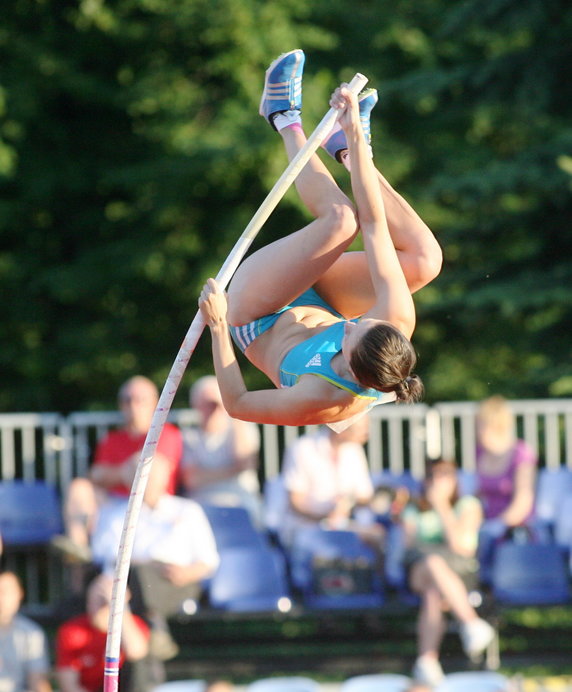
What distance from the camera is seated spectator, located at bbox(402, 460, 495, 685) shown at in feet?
26.8

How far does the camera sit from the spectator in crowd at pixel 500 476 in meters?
8.44

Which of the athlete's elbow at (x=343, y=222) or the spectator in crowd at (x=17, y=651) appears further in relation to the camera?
the spectator in crowd at (x=17, y=651)

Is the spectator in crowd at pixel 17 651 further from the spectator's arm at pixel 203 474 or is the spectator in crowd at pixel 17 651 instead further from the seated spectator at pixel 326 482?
the seated spectator at pixel 326 482

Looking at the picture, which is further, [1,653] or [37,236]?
[37,236]

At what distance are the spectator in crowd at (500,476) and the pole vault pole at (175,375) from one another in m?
3.79

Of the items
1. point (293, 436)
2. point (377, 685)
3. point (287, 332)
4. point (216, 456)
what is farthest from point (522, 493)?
point (287, 332)

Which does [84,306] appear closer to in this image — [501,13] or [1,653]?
[501,13]

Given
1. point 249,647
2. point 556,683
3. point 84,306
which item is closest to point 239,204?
point 84,306

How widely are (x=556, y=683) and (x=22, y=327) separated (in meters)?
7.84

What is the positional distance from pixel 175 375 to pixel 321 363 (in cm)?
60

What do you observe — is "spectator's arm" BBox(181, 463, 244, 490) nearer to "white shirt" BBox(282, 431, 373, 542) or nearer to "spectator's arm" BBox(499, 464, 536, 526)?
"white shirt" BBox(282, 431, 373, 542)

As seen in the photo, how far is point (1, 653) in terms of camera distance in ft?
25.0

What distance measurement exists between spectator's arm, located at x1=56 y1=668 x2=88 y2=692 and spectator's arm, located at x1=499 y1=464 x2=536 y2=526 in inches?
114

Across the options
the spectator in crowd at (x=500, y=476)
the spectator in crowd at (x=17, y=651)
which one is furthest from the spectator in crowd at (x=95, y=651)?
the spectator in crowd at (x=500, y=476)
